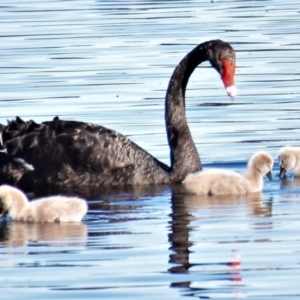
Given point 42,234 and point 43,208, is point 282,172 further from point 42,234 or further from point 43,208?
point 42,234

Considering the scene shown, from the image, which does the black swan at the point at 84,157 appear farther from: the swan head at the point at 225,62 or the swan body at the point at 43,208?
the swan body at the point at 43,208

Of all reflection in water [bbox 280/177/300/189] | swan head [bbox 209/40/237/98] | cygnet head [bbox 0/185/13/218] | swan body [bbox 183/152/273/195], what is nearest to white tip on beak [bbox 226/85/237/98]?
swan head [bbox 209/40/237/98]

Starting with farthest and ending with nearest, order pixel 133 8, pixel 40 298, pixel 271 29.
A: pixel 133 8 < pixel 271 29 < pixel 40 298

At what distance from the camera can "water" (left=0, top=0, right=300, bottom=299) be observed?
8844 millimetres

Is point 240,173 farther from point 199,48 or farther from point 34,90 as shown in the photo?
point 34,90

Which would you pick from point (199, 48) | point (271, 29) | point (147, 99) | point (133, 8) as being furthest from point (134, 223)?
point (133, 8)

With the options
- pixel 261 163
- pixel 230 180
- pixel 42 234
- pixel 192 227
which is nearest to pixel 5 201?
pixel 42 234

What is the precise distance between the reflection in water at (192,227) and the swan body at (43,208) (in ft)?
2.37

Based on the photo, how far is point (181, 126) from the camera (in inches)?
530

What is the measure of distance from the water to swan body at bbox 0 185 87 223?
0.33 ft

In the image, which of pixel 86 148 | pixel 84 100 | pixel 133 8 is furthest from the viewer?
pixel 133 8

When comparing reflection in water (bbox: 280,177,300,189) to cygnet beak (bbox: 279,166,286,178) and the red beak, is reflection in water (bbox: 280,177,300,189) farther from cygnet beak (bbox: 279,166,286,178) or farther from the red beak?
the red beak

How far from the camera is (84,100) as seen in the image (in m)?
17.2

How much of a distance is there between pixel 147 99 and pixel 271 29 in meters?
7.45
